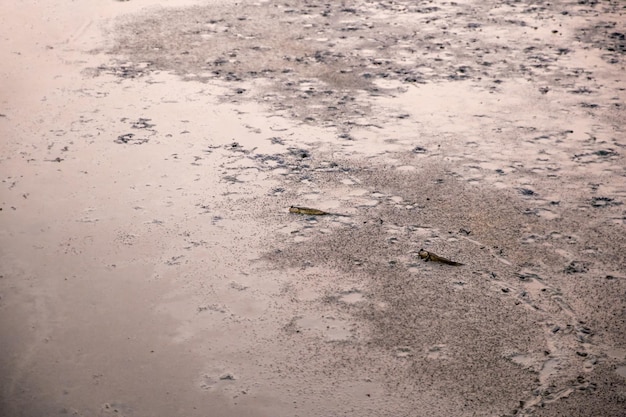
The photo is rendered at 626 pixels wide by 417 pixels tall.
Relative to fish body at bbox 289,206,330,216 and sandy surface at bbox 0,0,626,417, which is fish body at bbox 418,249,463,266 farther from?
fish body at bbox 289,206,330,216

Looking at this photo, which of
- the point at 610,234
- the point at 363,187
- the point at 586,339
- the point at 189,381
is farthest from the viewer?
the point at 363,187

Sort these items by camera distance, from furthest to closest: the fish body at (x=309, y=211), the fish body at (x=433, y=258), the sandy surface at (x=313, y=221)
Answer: the fish body at (x=309, y=211) < the fish body at (x=433, y=258) < the sandy surface at (x=313, y=221)

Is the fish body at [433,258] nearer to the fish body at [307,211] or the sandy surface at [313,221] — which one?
the sandy surface at [313,221]

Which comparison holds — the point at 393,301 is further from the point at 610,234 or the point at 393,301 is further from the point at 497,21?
the point at 497,21

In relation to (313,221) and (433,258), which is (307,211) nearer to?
(313,221)

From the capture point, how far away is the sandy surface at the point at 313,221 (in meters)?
2.91

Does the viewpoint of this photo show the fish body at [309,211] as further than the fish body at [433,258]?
Yes

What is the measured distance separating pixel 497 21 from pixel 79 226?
4.44 m

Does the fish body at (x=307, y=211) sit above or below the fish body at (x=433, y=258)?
above

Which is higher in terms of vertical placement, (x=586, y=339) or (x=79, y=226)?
(x=79, y=226)

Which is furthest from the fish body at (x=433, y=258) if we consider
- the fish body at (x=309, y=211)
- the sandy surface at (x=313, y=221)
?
the fish body at (x=309, y=211)

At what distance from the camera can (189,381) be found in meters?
2.88

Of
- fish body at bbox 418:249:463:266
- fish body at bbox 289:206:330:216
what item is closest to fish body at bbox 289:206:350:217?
fish body at bbox 289:206:330:216

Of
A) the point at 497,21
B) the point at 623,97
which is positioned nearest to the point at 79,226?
the point at 623,97
